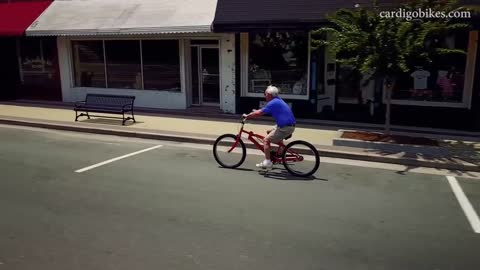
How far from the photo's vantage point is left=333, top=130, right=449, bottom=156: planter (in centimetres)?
924

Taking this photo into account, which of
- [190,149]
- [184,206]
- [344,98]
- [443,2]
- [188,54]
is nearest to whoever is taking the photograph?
[184,206]

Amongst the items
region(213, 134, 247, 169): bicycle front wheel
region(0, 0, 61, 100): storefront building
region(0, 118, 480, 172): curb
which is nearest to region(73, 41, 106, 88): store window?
region(0, 0, 61, 100): storefront building

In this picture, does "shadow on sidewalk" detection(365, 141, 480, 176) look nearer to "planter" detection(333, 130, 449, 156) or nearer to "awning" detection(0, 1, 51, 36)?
"planter" detection(333, 130, 449, 156)

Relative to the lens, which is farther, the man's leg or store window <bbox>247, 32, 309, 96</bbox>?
store window <bbox>247, 32, 309, 96</bbox>

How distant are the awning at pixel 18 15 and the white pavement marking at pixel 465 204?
598 inches

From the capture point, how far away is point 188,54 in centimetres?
1529

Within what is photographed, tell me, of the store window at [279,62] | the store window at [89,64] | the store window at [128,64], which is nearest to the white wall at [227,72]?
the store window at [279,62]

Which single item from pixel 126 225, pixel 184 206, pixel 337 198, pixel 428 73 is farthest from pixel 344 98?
pixel 126 225

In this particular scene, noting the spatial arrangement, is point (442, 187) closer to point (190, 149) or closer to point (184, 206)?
point (184, 206)

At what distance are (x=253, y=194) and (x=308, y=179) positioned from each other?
132 cm

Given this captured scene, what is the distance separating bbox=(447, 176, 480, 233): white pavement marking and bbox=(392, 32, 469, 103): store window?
4514 mm

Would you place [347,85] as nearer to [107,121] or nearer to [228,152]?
[228,152]

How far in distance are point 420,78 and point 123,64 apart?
1021cm

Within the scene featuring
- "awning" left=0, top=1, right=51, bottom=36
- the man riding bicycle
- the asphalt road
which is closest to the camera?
the asphalt road
